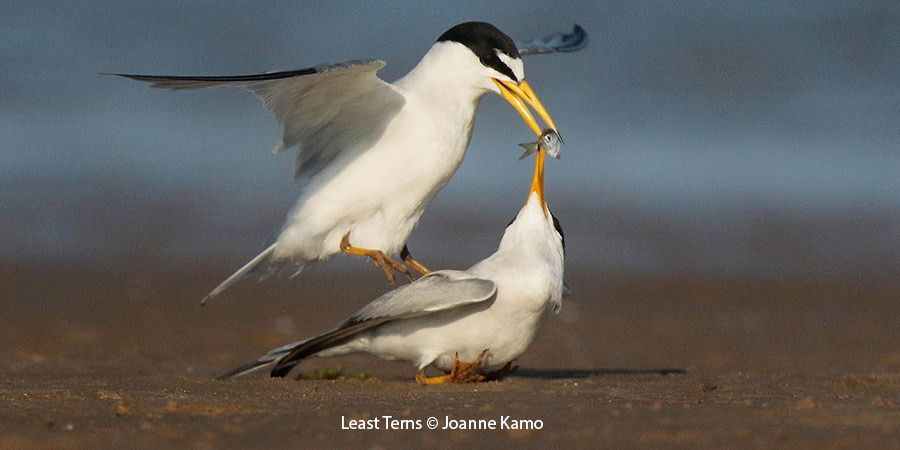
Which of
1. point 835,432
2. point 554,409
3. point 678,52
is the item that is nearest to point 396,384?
point 554,409

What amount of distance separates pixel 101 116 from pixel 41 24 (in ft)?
12.9

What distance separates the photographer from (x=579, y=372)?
7977mm

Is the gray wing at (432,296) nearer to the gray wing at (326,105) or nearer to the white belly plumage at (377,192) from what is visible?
the white belly plumage at (377,192)

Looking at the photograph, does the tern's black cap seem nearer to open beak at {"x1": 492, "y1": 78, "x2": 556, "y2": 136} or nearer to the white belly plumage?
open beak at {"x1": 492, "y1": 78, "x2": 556, "y2": 136}

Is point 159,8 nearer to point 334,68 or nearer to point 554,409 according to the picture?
point 334,68

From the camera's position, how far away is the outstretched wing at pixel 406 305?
6273 mm

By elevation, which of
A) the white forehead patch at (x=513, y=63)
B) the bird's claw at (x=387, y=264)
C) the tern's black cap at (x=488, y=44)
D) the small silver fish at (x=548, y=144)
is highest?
the tern's black cap at (x=488, y=44)

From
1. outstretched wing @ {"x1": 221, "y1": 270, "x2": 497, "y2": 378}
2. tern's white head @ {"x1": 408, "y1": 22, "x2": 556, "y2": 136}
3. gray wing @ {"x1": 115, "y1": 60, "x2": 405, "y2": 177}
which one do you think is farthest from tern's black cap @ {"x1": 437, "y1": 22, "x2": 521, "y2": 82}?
outstretched wing @ {"x1": 221, "y1": 270, "x2": 497, "y2": 378}

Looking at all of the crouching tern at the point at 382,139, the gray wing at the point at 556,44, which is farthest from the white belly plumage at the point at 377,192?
the gray wing at the point at 556,44

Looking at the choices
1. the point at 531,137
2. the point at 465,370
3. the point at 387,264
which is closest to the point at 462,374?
the point at 465,370

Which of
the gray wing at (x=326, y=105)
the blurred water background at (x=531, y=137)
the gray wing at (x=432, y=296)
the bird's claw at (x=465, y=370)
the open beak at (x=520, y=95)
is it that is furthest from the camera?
the blurred water background at (x=531, y=137)

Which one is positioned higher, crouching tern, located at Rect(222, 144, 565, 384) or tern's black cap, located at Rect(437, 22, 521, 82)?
tern's black cap, located at Rect(437, 22, 521, 82)

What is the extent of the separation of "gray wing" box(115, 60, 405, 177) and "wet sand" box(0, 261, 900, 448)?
1.20 m

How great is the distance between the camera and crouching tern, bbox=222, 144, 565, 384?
20.9ft
